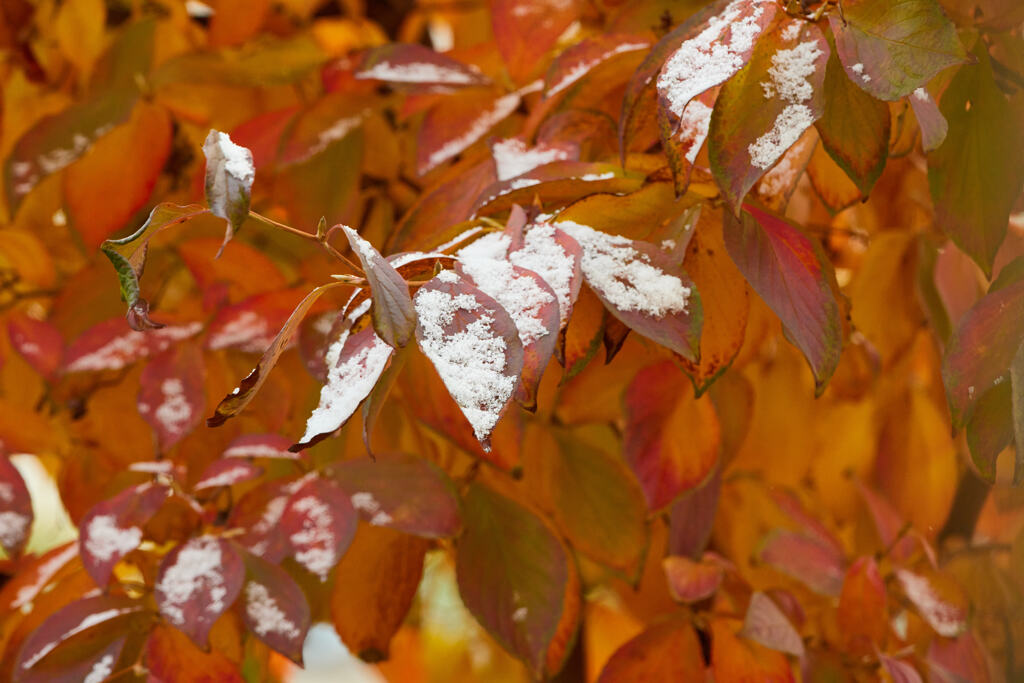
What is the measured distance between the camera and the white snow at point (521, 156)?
49cm

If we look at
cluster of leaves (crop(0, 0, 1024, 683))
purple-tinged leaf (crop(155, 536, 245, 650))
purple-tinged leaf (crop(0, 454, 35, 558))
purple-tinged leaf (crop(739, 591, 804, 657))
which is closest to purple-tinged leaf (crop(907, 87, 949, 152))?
cluster of leaves (crop(0, 0, 1024, 683))

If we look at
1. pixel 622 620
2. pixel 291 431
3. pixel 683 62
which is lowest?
pixel 622 620

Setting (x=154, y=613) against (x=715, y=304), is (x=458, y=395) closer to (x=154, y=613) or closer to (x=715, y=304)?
(x=715, y=304)

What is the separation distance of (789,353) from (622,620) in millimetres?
292

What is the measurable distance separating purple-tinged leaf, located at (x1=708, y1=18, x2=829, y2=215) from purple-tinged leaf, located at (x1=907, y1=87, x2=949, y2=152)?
37 millimetres

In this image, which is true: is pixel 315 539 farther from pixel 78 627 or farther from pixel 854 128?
pixel 854 128

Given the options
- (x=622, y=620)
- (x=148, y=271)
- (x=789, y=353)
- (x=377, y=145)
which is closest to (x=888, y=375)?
(x=789, y=353)

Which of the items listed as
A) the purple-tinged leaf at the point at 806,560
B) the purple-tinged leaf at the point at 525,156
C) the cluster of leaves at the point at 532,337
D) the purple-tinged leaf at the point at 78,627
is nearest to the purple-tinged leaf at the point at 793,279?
the cluster of leaves at the point at 532,337

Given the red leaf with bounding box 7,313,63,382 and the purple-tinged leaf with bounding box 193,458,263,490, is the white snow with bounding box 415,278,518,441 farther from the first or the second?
the red leaf with bounding box 7,313,63,382

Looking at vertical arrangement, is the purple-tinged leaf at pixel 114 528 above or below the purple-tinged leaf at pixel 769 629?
below

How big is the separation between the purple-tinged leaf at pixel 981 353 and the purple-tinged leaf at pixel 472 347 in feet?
0.65

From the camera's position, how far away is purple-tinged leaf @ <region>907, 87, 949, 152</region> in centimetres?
35

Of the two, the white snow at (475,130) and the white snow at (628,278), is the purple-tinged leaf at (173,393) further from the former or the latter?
the white snow at (628,278)

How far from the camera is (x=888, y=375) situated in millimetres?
784
